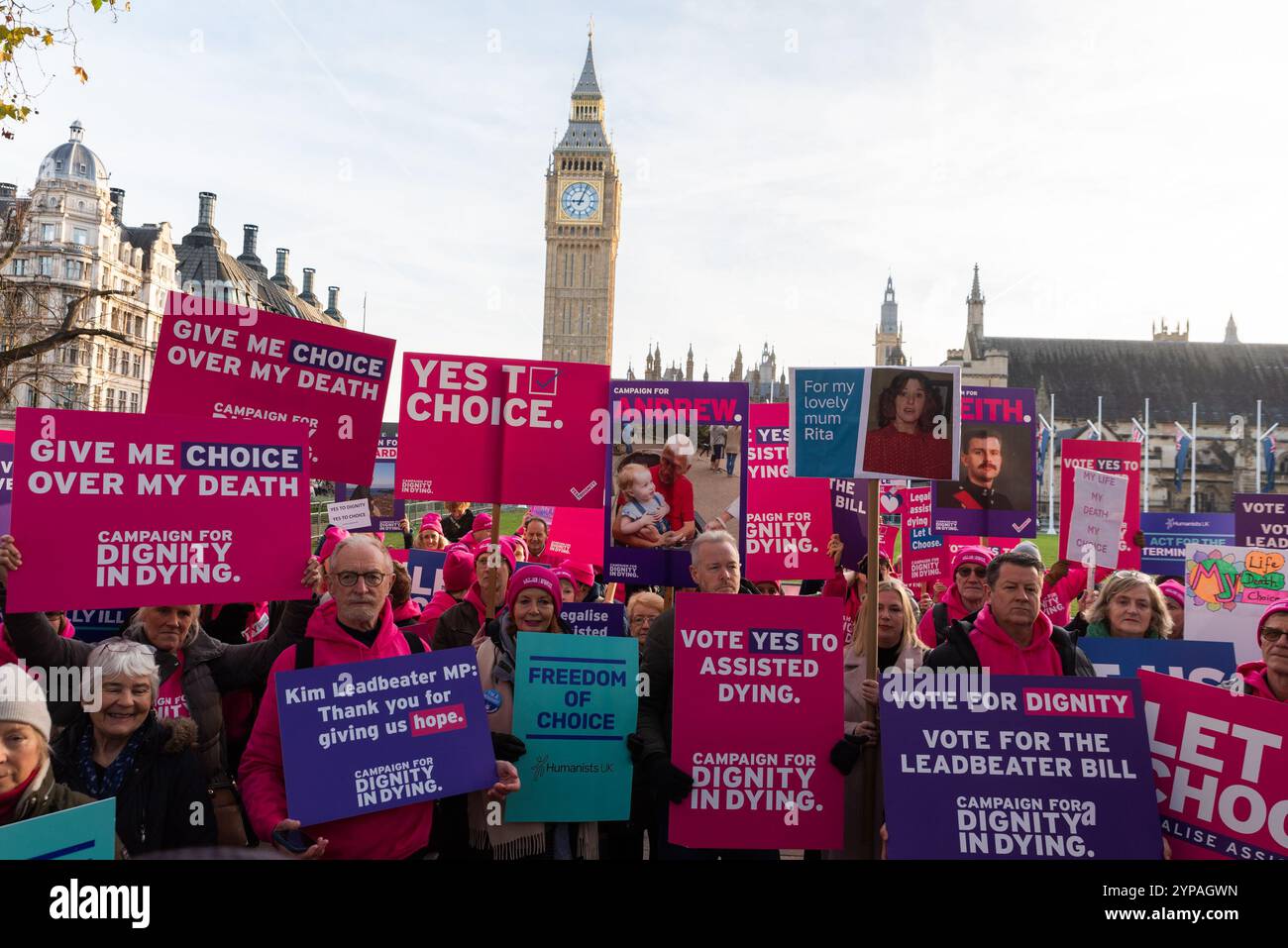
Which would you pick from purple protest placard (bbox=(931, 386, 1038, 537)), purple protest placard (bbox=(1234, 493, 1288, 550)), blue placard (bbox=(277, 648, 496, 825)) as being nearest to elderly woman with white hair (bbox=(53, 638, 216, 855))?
blue placard (bbox=(277, 648, 496, 825))

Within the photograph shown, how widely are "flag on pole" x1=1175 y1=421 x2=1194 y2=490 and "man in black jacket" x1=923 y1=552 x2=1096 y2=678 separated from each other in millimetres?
49457

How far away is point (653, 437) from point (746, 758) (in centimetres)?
241

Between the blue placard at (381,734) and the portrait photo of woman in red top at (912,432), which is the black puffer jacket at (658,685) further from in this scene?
the portrait photo of woman in red top at (912,432)

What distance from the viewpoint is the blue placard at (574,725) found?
3400mm

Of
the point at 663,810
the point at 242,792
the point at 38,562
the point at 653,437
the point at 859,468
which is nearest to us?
the point at 242,792

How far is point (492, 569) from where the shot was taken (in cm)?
426

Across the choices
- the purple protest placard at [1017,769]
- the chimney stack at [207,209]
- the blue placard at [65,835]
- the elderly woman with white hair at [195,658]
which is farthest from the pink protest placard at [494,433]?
the chimney stack at [207,209]

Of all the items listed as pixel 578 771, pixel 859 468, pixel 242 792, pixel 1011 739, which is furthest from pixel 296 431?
pixel 1011 739

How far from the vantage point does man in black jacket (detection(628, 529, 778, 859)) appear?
10.9ft

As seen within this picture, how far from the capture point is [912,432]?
13.8ft

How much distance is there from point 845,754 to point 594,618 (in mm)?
1790

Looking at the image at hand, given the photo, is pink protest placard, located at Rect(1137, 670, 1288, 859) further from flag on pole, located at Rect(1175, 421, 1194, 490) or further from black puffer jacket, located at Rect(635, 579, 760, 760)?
flag on pole, located at Rect(1175, 421, 1194, 490)

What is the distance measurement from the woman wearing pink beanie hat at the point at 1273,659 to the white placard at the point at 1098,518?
3.89m

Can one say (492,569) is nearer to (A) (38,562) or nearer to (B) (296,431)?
(B) (296,431)
